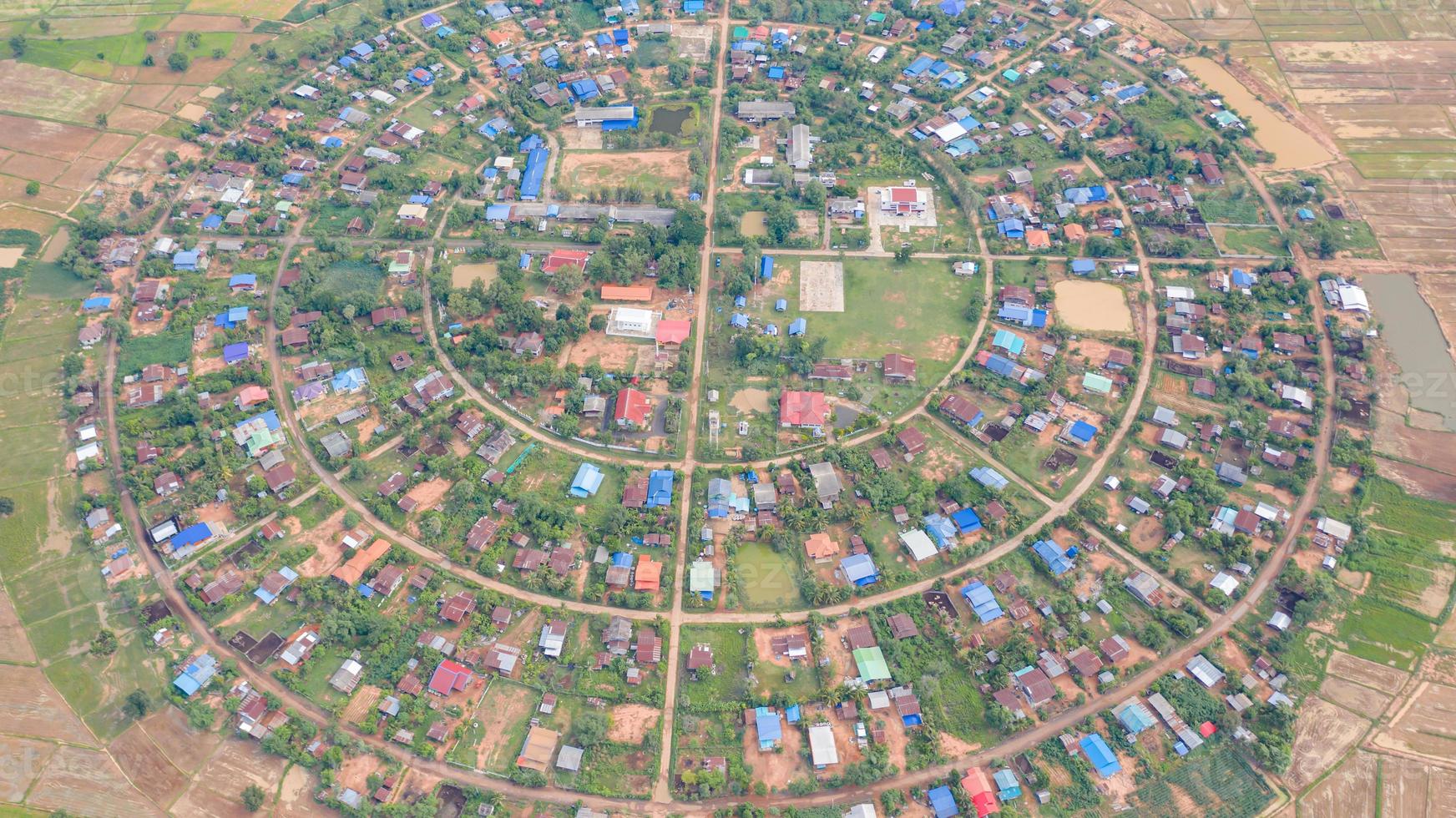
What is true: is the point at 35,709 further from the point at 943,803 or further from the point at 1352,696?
the point at 1352,696

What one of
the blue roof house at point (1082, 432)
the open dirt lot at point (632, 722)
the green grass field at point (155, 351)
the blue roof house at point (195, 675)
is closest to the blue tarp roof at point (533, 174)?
the green grass field at point (155, 351)

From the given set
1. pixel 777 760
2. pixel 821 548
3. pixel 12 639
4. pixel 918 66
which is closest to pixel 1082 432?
pixel 821 548

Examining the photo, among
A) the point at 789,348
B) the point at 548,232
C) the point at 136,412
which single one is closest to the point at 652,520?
the point at 789,348

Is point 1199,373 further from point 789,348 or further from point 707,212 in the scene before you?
point 707,212

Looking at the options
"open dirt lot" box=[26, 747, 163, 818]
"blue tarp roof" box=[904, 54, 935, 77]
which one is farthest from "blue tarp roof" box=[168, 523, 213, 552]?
"blue tarp roof" box=[904, 54, 935, 77]

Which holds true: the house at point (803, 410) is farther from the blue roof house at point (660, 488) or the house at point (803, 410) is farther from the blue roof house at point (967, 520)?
the blue roof house at point (967, 520)

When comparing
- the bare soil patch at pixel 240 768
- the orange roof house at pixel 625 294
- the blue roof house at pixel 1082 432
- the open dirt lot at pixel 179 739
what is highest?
the orange roof house at pixel 625 294

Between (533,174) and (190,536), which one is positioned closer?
(190,536)
